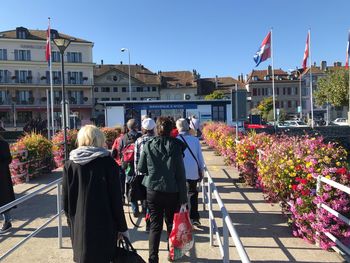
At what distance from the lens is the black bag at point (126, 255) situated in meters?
3.51

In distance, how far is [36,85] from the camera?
212 ft

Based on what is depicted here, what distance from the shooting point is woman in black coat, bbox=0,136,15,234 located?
6258 millimetres

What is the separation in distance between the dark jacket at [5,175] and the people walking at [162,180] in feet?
9.55

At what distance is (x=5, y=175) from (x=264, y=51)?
77.4ft

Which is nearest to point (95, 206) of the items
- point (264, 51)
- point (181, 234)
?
point (181, 234)

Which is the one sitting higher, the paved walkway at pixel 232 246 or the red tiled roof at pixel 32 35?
the red tiled roof at pixel 32 35

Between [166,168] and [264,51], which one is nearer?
[166,168]

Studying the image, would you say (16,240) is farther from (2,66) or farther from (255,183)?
(2,66)

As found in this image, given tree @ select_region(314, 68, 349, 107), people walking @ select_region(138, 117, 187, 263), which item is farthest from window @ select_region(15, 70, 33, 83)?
people walking @ select_region(138, 117, 187, 263)

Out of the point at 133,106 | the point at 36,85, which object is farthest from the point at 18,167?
the point at 36,85

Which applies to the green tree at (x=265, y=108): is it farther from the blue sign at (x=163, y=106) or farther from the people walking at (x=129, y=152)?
the people walking at (x=129, y=152)

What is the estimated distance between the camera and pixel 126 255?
11.7 feet

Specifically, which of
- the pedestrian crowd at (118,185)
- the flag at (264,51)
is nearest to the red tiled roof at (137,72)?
the flag at (264,51)

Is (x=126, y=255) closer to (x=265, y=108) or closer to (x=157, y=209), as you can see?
(x=157, y=209)
